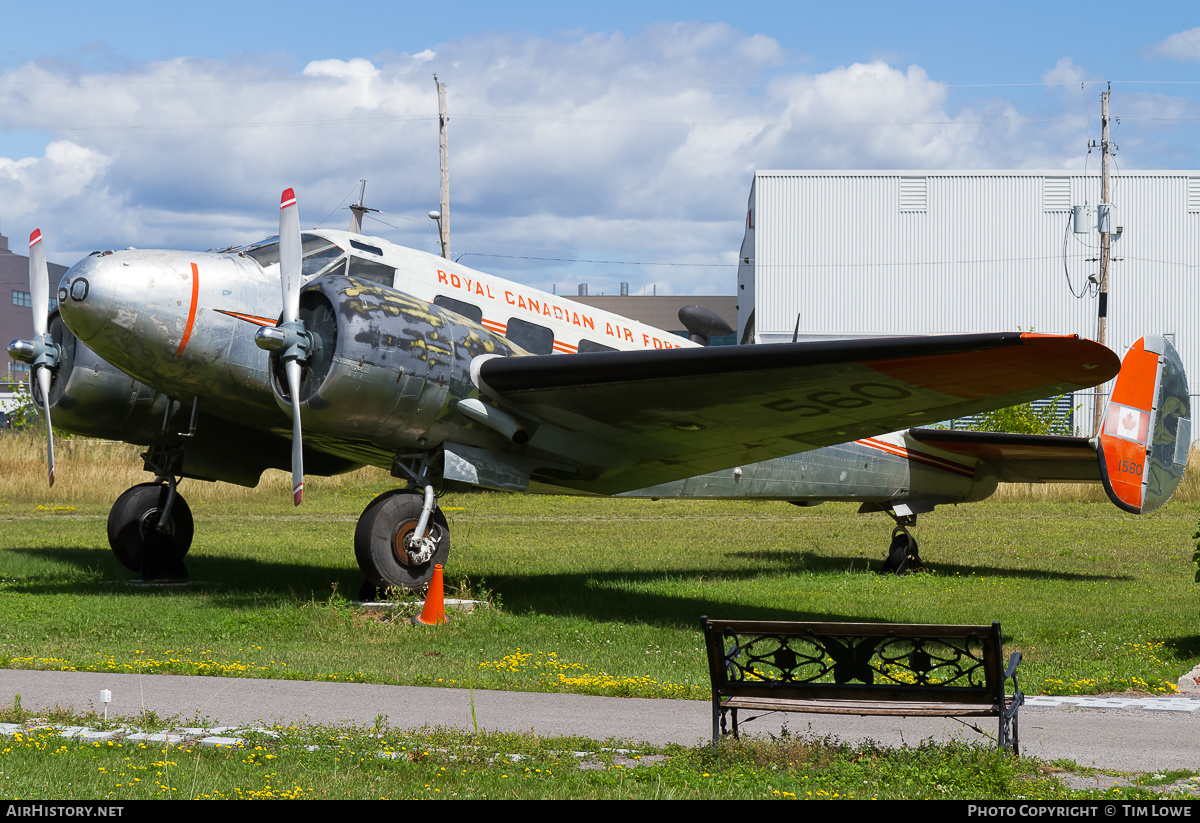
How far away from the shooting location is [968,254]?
46.0m

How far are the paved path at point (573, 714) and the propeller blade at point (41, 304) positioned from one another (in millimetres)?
5424

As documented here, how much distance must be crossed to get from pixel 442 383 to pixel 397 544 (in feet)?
6.13

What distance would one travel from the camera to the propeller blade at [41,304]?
1320 centimetres

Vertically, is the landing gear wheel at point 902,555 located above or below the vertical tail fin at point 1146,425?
below

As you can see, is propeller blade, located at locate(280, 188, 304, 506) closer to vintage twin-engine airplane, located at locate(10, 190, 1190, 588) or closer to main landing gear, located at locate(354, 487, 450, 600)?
vintage twin-engine airplane, located at locate(10, 190, 1190, 588)

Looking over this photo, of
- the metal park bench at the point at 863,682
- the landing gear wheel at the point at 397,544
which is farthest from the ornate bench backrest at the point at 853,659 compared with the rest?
the landing gear wheel at the point at 397,544

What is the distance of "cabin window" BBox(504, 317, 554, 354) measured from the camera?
44.1 ft

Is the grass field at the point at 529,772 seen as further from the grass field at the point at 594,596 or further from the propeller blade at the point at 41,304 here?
the propeller blade at the point at 41,304

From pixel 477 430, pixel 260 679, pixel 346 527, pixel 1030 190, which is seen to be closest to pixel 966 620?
pixel 477 430

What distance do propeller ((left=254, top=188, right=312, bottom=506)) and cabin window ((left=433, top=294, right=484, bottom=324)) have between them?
6.62ft

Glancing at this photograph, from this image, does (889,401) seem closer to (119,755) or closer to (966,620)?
(966,620)

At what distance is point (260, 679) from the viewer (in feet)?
28.6

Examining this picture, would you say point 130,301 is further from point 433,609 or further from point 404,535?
point 433,609

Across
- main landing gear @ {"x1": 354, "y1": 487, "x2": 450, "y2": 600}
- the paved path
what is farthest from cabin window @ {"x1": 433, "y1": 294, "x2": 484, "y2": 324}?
the paved path
